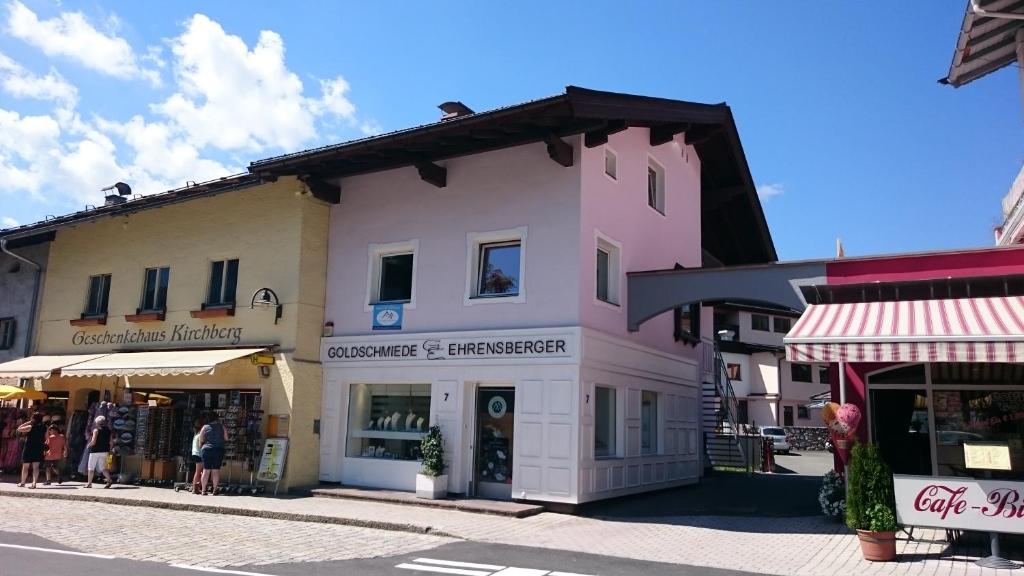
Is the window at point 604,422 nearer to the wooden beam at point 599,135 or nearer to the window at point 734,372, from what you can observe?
the wooden beam at point 599,135

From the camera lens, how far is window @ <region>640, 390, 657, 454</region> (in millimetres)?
14641

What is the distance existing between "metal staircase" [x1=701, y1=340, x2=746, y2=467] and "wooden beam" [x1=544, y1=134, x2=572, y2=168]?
836 centimetres

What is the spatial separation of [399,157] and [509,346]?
4256 millimetres

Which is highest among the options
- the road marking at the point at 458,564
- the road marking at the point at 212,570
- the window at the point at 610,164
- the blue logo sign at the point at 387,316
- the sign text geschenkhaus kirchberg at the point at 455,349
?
the window at the point at 610,164

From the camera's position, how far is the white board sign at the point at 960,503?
331 inches

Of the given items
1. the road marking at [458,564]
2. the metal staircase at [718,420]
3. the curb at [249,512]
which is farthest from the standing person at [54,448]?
the metal staircase at [718,420]

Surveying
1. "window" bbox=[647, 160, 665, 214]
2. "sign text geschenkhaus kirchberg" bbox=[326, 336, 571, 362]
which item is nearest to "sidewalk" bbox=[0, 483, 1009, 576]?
"sign text geschenkhaus kirchberg" bbox=[326, 336, 571, 362]

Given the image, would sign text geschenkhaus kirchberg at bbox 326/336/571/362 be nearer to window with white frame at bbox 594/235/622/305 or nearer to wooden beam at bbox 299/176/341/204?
window with white frame at bbox 594/235/622/305

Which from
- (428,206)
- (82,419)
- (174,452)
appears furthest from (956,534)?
(82,419)

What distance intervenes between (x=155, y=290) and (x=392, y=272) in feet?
20.9

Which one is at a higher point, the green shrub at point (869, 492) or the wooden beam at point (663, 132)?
the wooden beam at point (663, 132)

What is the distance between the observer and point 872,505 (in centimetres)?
873

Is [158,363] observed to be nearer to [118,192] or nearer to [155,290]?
[155,290]

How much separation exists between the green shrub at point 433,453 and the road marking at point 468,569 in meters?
4.29
